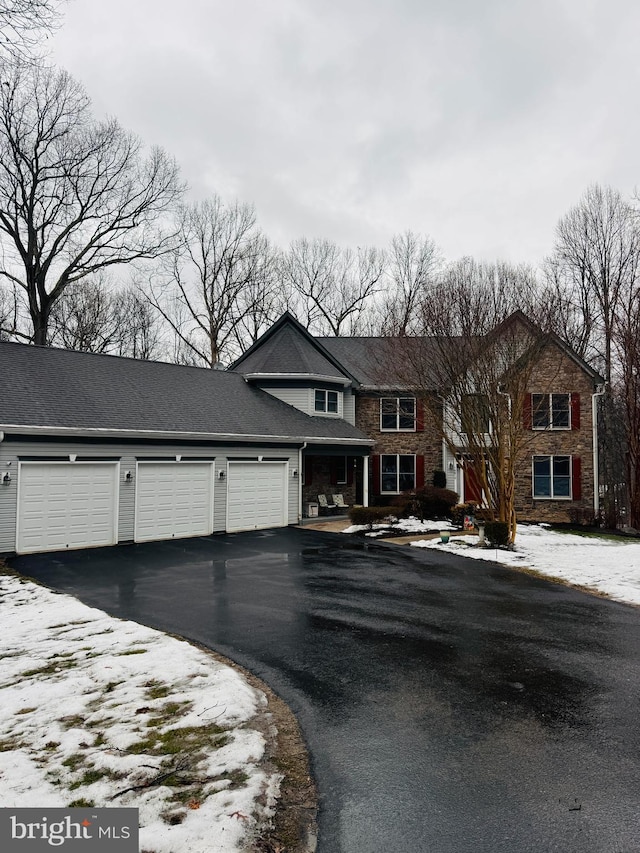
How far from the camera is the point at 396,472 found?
22562 millimetres

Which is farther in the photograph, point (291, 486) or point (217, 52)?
point (291, 486)

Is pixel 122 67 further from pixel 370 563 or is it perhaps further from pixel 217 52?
pixel 370 563

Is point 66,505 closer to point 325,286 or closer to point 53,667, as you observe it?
point 53,667

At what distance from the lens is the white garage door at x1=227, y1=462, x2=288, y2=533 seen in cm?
1672

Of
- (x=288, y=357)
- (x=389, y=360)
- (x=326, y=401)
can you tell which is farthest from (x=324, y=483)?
(x=389, y=360)

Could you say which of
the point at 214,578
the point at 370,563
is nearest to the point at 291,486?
the point at 370,563

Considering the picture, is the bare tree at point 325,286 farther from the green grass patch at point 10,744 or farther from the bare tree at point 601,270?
the green grass patch at point 10,744

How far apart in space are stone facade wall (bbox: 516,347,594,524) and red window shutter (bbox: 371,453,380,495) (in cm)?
561

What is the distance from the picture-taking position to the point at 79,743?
4.04 metres

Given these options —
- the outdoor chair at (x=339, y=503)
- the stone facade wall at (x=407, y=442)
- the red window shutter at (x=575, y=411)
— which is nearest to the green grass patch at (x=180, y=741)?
the outdoor chair at (x=339, y=503)

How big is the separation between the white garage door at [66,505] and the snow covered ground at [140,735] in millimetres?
6572

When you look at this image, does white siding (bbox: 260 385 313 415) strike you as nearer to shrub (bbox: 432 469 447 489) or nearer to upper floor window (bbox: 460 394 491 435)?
shrub (bbox: 432 469 447 489)

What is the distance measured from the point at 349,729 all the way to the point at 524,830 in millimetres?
1600

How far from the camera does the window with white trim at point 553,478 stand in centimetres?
2145
